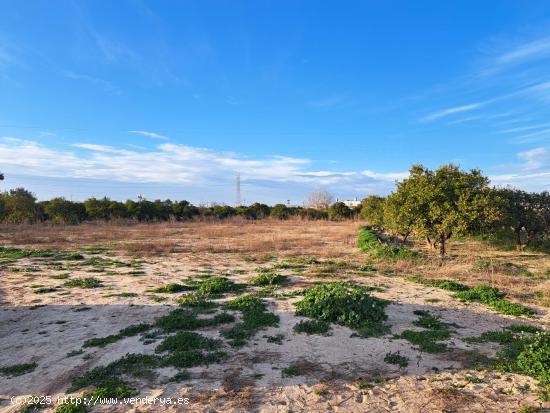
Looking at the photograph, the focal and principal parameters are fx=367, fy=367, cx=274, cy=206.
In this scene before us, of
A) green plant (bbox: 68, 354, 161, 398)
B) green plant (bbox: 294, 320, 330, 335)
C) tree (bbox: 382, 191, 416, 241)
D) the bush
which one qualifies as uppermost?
tree (bbox: 382, 191, 416, 241)

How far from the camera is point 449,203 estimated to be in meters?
15.5

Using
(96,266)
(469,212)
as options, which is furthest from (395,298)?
(96,266)

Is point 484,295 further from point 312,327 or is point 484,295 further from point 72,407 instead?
point 72,407

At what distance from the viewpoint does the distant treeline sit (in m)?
35.8

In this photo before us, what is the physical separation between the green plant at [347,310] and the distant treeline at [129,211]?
112 feet

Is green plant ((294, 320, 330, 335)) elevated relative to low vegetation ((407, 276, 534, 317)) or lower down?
lower down

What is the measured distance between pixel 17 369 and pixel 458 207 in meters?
14.9

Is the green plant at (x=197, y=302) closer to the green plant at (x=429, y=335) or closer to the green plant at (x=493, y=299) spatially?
the green plant at (x=429, y=335)

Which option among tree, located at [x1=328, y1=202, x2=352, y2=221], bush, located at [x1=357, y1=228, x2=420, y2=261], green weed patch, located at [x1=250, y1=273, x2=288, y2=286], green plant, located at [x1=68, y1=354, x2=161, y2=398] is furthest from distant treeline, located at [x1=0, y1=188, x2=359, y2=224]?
green plant, located at [x1=68, y1=354, x2=161, y2=398]

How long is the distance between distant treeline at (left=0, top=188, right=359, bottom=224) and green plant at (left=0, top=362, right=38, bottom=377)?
32748 millimetres

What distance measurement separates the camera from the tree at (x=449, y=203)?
14.5 m

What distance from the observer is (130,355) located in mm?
5773

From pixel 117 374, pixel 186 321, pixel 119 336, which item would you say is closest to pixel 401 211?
pixel 186 321

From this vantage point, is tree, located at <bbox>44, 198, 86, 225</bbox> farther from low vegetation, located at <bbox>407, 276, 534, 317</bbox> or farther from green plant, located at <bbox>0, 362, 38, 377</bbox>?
low vegetation, located at <bbox>407, 276, 534, 317</bbox>
